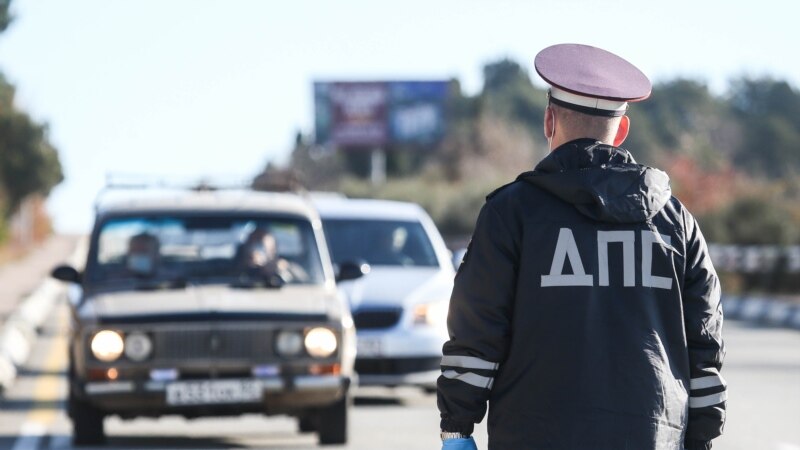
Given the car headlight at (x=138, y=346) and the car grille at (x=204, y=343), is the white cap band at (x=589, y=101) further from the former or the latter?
the car headlight at (x=138, y=346)

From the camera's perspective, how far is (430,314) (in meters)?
14.7

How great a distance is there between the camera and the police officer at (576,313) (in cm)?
436

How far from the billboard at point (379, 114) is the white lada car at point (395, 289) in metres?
64.5

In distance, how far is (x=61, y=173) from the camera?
68.8 metres

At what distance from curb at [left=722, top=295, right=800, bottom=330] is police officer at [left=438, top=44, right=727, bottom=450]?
2456 cm

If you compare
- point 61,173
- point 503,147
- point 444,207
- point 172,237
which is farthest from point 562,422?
point 503,147

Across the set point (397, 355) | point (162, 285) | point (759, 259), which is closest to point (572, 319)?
point (162, 285)

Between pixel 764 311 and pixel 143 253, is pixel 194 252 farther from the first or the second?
pixel 764 311

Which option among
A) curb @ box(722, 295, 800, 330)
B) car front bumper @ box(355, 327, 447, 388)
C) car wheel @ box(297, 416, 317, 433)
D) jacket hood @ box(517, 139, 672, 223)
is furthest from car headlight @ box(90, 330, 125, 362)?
curb @ box(722, 295, 800, 330)

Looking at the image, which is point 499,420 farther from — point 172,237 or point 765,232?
point 765,232

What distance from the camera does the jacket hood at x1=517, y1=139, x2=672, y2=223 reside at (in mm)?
4391

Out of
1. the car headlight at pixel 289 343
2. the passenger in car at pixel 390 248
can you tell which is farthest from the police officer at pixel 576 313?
the passenger in car at pixel 390 248

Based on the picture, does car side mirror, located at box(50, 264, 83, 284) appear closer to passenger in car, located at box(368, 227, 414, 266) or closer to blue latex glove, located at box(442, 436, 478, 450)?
passenger in car, located at box(368, 227, 414, 266)

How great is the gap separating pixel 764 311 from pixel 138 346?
21231 millimetres
